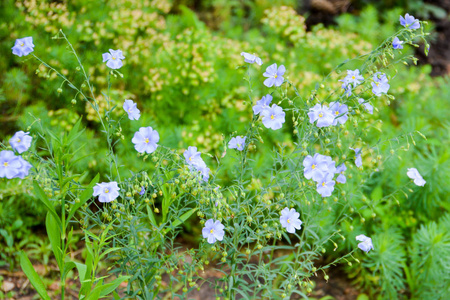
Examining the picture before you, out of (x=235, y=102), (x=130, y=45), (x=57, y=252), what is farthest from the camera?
(x=130, y=45)

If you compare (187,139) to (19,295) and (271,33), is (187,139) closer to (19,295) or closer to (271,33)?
(19,295)

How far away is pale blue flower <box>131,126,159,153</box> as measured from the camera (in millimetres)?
1717

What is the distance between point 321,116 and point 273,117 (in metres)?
0.19

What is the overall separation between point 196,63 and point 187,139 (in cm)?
71

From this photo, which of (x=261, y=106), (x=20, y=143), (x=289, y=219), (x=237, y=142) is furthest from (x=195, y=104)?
(x=20, y=143)

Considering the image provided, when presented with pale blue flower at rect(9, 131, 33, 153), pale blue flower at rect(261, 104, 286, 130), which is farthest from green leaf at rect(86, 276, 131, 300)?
pale blue flower at rect(261, 104, 286, 130)

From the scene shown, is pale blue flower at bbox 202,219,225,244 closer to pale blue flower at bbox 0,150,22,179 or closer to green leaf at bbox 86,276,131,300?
green leaf at bbox 86,276,131,300

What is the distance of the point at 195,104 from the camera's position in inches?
138

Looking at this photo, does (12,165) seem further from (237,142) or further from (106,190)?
(237,142)

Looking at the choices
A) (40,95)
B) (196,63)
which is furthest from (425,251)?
(40,95)

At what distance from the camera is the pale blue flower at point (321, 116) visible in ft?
5.52

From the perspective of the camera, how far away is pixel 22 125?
9.80 feet

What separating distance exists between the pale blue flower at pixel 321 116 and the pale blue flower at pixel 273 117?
0.12 metres

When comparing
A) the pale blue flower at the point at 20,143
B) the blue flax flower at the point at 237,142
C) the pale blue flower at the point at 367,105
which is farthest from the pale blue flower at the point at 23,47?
the pale blue flower at the point at 367,105
